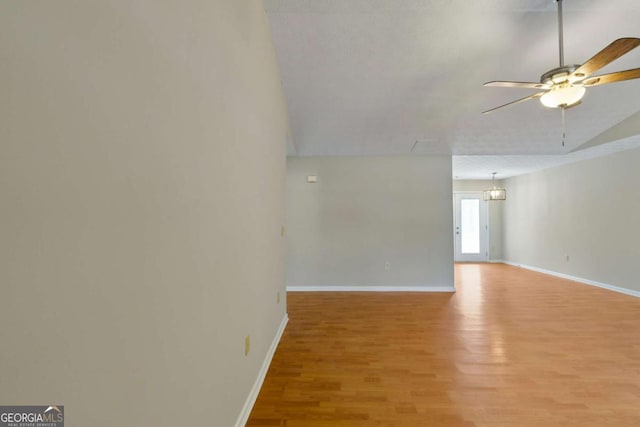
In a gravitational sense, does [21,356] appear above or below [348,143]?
below

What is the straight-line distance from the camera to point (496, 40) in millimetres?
2670

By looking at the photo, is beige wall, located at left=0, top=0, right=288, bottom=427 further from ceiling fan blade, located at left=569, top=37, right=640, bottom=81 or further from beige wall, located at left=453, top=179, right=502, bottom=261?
beige wall, located at left=453, top=179, right=502, bottom=261

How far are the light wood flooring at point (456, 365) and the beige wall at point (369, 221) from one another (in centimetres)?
81

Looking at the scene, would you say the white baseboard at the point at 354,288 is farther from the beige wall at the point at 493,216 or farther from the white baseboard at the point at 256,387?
the beige wall at the point at 493,216

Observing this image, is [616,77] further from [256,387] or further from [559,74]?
[256,387]

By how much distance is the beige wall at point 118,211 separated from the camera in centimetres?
48

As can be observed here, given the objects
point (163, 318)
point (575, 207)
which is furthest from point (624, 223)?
point (163, 318)

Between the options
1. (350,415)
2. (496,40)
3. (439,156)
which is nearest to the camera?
(350,415)

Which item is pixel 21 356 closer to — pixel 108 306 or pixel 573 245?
pixel 108 306

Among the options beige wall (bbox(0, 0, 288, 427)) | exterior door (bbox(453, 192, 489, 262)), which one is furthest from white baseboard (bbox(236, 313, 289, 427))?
exterior door (bbox(453, 192, 489, 262))

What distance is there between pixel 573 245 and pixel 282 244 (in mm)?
6083
